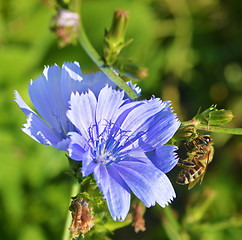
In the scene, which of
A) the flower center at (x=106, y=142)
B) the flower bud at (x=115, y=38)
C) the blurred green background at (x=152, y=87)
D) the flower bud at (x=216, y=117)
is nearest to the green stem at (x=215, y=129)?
the flower bud at (x=216, y=117)

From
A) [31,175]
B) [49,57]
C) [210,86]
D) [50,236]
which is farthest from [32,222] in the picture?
Answer: [210,86]

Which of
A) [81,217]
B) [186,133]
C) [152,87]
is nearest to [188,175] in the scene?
[186,133]

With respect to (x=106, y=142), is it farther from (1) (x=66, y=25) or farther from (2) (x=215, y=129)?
(1) (x=66, y=25)

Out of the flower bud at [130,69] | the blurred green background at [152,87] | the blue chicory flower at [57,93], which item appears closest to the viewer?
the blue chicory flower at [57,93]

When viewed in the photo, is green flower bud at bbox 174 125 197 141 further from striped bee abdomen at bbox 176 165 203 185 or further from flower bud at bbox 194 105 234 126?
striped bee abdomen at bbox 176 165 203 185

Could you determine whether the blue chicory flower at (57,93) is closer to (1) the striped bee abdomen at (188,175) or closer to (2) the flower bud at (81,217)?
(2) the flower bud at (81,217)

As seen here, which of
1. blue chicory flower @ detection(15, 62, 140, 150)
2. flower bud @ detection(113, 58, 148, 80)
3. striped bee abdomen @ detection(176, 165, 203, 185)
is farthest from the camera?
flower bud @ detection(113, 58, 148, 80)

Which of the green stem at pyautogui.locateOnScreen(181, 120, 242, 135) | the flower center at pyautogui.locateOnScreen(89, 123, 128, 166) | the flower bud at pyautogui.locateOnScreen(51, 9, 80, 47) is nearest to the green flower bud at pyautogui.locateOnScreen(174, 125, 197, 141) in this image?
the green stem at pyautogui.locateOnScreen(181, 120, 242, 135)
